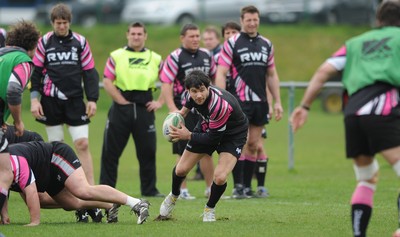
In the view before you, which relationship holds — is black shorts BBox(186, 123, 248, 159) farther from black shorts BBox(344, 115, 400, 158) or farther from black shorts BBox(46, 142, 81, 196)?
black shorts BBox(344, 115, 400, 158)

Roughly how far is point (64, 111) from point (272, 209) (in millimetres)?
3209

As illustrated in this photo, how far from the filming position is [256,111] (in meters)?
12.0

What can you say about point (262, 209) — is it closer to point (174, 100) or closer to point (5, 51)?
point (174, 100)

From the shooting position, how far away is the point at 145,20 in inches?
1315

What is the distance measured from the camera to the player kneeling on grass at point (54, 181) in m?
8.59

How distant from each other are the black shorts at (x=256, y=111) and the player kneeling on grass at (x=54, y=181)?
340 centimetres

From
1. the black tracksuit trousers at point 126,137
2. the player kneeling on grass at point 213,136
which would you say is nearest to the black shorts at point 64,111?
the black tracksuit trousers at point 126,137

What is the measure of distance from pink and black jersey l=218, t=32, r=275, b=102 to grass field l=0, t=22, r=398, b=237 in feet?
4.80

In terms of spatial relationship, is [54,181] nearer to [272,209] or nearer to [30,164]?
[30,164]

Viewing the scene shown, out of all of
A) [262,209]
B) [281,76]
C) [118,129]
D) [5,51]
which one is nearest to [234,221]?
[262,209]

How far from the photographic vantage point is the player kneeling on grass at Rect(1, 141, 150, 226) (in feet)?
28.2

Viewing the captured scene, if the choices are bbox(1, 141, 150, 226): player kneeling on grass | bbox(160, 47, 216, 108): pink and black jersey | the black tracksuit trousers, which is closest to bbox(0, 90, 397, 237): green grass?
bbox(1, 141, 150, 226): player kneeling on grass

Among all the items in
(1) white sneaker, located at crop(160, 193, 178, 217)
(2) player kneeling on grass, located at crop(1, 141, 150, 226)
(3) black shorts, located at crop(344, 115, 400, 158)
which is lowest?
(1) white sneaker, located at crop(160, 193, 178, 217)

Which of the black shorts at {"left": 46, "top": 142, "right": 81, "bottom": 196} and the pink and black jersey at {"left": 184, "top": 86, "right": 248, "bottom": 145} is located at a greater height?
the pink and black jersey at {"left": 184, "top": 86, "right": 248, "bottom": 145}
